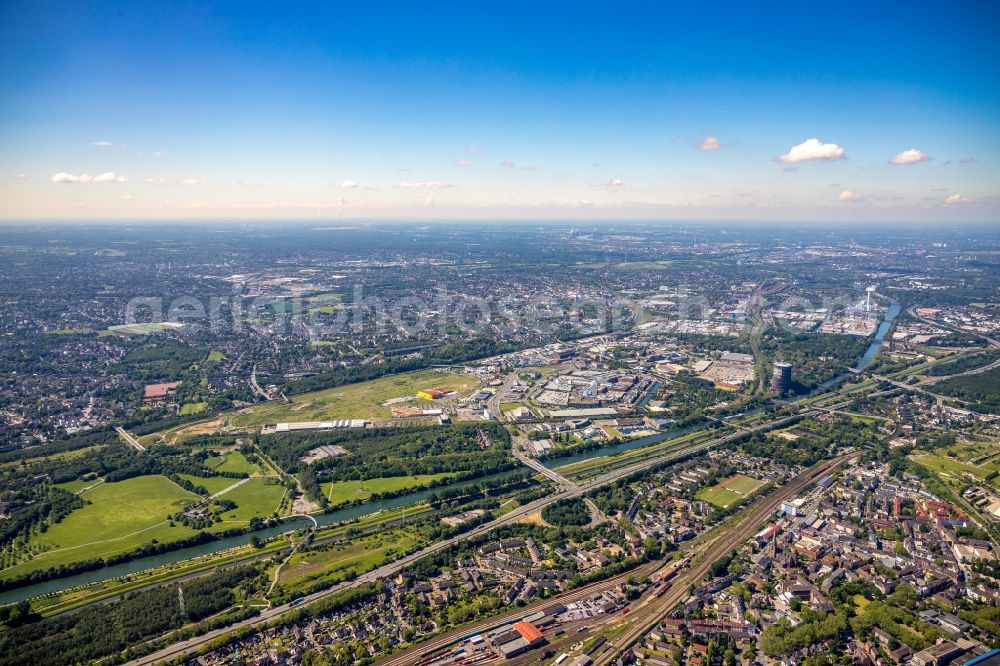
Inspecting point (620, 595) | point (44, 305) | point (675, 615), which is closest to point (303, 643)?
point (620, 595)

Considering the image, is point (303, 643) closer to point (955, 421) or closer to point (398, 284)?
point (955, 421)

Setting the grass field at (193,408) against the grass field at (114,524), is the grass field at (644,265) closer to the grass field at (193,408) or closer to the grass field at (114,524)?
the grass field at (193,408)

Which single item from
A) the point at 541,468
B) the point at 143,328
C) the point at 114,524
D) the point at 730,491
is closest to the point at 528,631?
the point at 541,468

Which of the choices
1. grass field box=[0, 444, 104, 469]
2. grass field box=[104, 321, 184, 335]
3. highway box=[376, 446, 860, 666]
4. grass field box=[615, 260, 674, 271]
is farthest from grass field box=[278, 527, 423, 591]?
grass field box=[615, 260, 674, 271]

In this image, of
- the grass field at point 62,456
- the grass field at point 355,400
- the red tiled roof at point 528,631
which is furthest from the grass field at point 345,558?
the grass field at point 62,456

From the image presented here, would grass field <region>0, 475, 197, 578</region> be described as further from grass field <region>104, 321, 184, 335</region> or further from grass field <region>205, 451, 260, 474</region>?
grass field <region>104, 321, 184, 335</region>

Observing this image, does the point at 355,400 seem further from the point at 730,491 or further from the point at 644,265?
the point at 644,265
